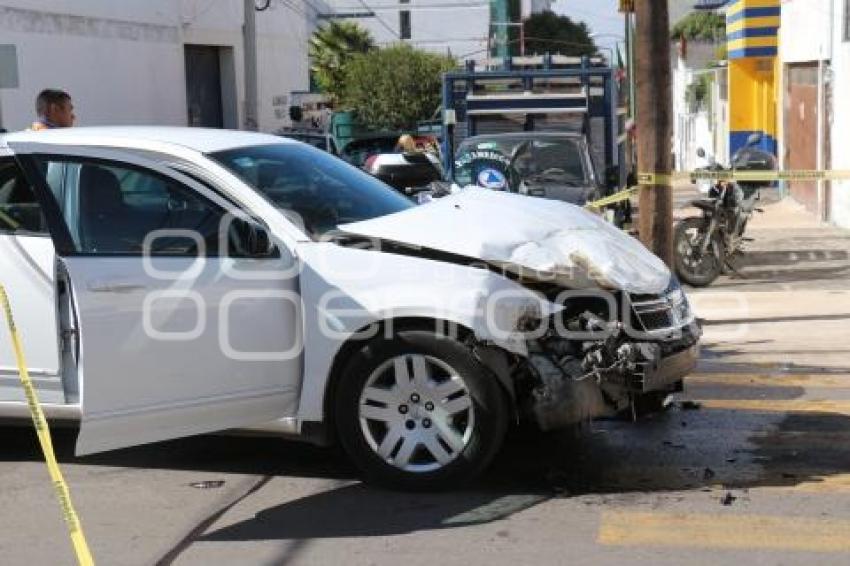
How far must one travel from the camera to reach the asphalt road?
482 centimetres

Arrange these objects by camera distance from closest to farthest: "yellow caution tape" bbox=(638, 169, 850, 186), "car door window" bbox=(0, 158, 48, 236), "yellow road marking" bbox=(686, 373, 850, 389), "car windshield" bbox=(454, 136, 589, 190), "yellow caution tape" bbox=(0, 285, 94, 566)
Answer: "yellow caution tape" bbox=(0, 285, 94, 566), "car door window" bbox=(0, 158, 48, 236), "yellow road marking" bbox=(686, 373, 850, 389), "yellow caution tape" bbox=(638, 169, 850, 186), "car windshield" bbox=(454, 136, 589, 190)

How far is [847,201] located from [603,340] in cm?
1242

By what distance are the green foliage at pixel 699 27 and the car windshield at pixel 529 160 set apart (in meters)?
39.8

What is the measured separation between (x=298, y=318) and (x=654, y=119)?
18.8 ft

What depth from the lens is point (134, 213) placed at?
18.9ft

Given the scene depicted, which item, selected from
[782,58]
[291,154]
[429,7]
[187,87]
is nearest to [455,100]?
[782,58]

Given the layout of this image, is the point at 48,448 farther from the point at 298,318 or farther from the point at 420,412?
the point at 420,412

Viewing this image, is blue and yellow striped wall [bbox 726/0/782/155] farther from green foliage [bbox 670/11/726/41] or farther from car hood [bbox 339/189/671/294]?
green foliage [bbox 670/11/726/41]

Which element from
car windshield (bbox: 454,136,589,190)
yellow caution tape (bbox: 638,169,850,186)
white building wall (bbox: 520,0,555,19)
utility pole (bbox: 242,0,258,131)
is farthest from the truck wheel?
white building wall (bbox: 520,0,555,19)

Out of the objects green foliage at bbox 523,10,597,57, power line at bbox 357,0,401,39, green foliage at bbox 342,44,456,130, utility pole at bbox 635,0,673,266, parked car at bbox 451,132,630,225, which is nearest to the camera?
utility pole at bbox 635,0,673,266

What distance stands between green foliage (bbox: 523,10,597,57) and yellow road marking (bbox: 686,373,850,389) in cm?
7687

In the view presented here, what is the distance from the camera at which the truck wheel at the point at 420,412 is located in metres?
Answer: 5.34

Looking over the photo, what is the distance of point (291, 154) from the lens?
649 cm

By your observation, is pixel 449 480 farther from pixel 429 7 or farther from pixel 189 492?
pixel 429 7
